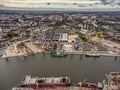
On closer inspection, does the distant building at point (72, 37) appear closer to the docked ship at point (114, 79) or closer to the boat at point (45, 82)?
the docked ship at point (114, 79)

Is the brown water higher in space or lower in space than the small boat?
higher

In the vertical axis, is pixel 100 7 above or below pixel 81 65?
above

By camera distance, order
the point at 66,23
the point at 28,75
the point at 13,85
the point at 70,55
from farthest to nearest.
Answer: the point at 66,23, the point at 70,55, the point at 28,75, the point at 13,85

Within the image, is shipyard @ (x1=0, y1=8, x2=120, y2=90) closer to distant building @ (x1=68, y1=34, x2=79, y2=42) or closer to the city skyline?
distant building @ (x1=68, y1=34, x2=79, y2=42)

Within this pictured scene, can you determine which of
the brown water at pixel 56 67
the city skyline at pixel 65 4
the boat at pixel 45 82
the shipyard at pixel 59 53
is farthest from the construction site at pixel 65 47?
the city skyline at pixel 65 4

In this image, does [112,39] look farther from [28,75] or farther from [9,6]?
[9,6]

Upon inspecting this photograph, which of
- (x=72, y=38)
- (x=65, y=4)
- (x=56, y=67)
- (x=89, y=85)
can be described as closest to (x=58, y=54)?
(x=56, y=67)

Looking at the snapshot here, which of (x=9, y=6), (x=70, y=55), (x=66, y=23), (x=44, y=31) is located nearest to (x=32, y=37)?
(x=44, y=31)

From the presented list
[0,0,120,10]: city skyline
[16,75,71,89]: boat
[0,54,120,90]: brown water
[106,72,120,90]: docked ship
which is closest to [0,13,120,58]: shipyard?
[0,54,120,90]: brown water
